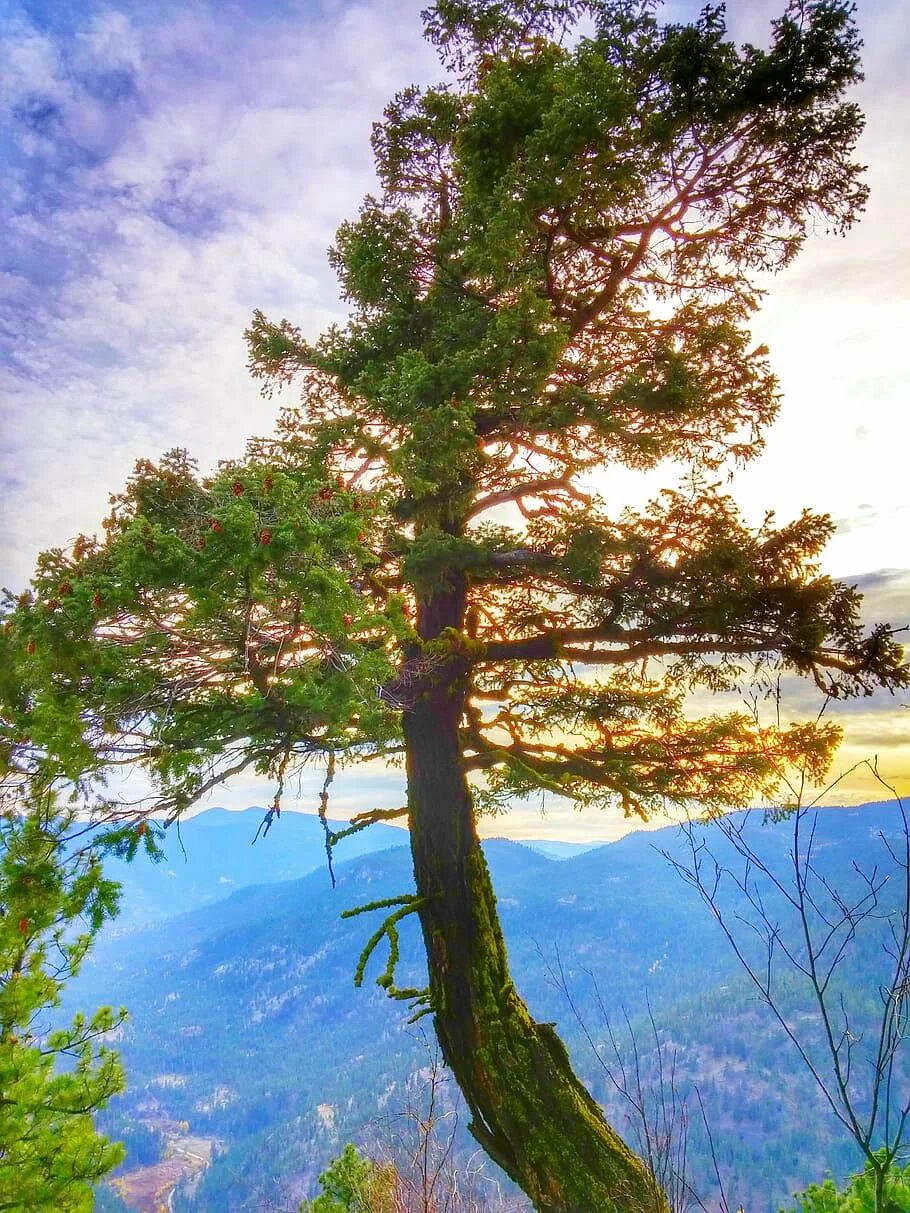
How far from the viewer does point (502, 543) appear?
7.44 m

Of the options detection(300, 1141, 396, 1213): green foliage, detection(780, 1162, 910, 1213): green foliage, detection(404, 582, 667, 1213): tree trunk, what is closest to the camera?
detection(780, 1162, 910, 1213): green foliage

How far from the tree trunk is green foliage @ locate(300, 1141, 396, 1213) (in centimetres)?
94

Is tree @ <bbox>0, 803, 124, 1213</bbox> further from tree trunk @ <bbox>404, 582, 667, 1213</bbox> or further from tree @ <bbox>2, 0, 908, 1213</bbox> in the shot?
tree trunk @ <bbox>404, 582, 667, 1213</bbox>

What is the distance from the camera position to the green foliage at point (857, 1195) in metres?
4.03

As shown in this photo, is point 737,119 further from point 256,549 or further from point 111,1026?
point 111,1026

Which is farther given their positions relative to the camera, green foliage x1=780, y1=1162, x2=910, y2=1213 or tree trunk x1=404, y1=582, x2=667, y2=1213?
tree trunk x1=404, y1=582, x2=667, y2=1213

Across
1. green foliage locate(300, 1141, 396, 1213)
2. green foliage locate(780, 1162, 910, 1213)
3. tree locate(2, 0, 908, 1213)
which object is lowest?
green foliage locate(300, 1141, 396, 1213)

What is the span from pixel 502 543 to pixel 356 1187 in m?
6.91

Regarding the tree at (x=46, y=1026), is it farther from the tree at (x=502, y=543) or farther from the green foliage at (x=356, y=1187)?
the green foliage at (x=356, y=1187)

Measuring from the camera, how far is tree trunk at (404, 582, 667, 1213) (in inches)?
204

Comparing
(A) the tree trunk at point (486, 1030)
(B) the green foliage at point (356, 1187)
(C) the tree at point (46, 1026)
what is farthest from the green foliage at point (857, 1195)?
(C) the tree at point (46, 1026)

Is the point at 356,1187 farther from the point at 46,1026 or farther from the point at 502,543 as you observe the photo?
the point at 502,543

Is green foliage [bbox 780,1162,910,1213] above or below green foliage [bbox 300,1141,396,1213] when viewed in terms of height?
above

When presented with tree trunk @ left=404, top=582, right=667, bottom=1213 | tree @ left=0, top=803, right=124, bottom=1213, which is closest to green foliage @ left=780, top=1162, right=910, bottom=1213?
tree trunk @ left=404, top=582, right=667, bottom=1213
